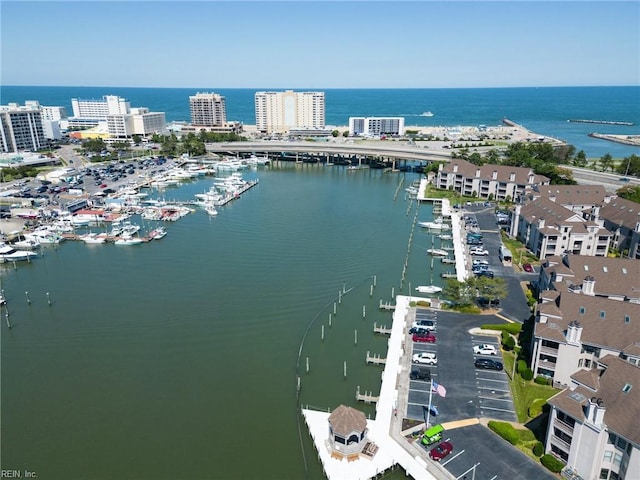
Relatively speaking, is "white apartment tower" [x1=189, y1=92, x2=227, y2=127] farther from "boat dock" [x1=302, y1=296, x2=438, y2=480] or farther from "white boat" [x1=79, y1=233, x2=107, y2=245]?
"boat dock" [x1=302, y1=296, x2=438, y2=480]

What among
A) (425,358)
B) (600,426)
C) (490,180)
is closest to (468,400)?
(425,358)

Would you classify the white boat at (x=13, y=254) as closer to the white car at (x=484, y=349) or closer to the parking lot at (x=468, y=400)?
the parking lot at (x=468, y=400)

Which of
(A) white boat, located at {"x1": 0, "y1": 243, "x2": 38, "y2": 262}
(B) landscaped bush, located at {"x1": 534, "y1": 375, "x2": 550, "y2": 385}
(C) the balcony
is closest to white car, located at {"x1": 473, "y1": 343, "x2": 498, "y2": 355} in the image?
(B) landscaped bush, located at {"x1": 534, "y1": 375, "x2": 550, "y2": 385}

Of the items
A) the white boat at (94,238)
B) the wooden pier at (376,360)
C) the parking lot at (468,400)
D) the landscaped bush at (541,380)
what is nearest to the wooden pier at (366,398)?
the parking lot at (468,400)

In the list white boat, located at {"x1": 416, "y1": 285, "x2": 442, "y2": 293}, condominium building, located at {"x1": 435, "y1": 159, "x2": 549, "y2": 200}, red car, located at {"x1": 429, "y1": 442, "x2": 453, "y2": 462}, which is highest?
condominium building, located at {"x1": 435, "y1": 159, "x2": 549, "y2": 200}

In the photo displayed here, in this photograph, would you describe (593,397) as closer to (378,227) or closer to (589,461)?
(589,461)

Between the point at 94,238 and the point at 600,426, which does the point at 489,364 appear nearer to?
the point at 600,426
